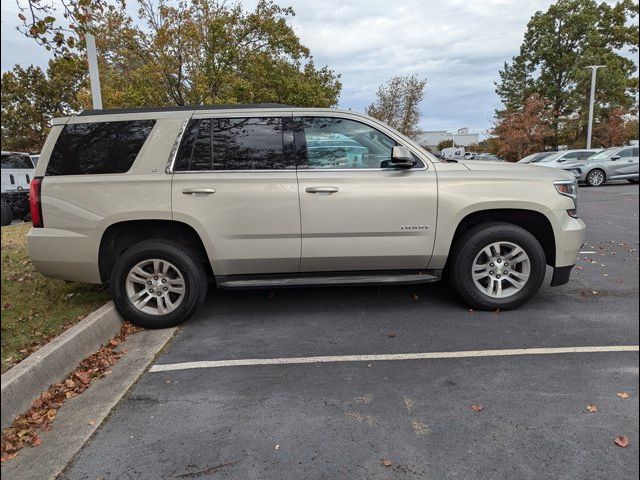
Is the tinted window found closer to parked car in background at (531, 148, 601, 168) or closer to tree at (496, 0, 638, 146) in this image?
parked car in background at (531, 148, 601, 168)

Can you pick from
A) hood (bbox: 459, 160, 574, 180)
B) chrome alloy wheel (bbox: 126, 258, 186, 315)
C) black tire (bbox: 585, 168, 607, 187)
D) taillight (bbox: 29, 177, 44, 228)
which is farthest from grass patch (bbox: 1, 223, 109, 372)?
black tire (bbox: 585, 168, 607, 187)

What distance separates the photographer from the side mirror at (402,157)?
14.2 ft

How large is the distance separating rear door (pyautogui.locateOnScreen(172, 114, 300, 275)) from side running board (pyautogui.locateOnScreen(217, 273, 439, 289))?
108mm

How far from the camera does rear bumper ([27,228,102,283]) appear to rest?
445cm

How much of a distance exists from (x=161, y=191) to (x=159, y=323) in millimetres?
1280

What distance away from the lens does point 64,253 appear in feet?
14.7

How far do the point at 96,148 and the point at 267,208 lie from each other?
175cm

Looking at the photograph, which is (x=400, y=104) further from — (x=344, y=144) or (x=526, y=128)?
(x=344, y=144)

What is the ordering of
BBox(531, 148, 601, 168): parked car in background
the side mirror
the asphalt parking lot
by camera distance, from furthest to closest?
BBox(531, 148, 601, 168): parked car in background, the side mirror, the asphalt parking lot

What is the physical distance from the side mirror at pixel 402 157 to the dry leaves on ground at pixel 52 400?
299 cm

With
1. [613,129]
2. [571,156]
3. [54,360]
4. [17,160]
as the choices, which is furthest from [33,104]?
[613,129]

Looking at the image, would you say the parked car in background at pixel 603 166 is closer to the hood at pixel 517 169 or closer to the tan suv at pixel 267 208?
the hood at pixel 517 169

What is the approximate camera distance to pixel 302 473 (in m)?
2.47

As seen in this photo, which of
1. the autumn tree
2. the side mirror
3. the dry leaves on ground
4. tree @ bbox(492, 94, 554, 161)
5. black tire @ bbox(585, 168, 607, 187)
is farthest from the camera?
tree @ bbox(492, 94, 554, 161)
